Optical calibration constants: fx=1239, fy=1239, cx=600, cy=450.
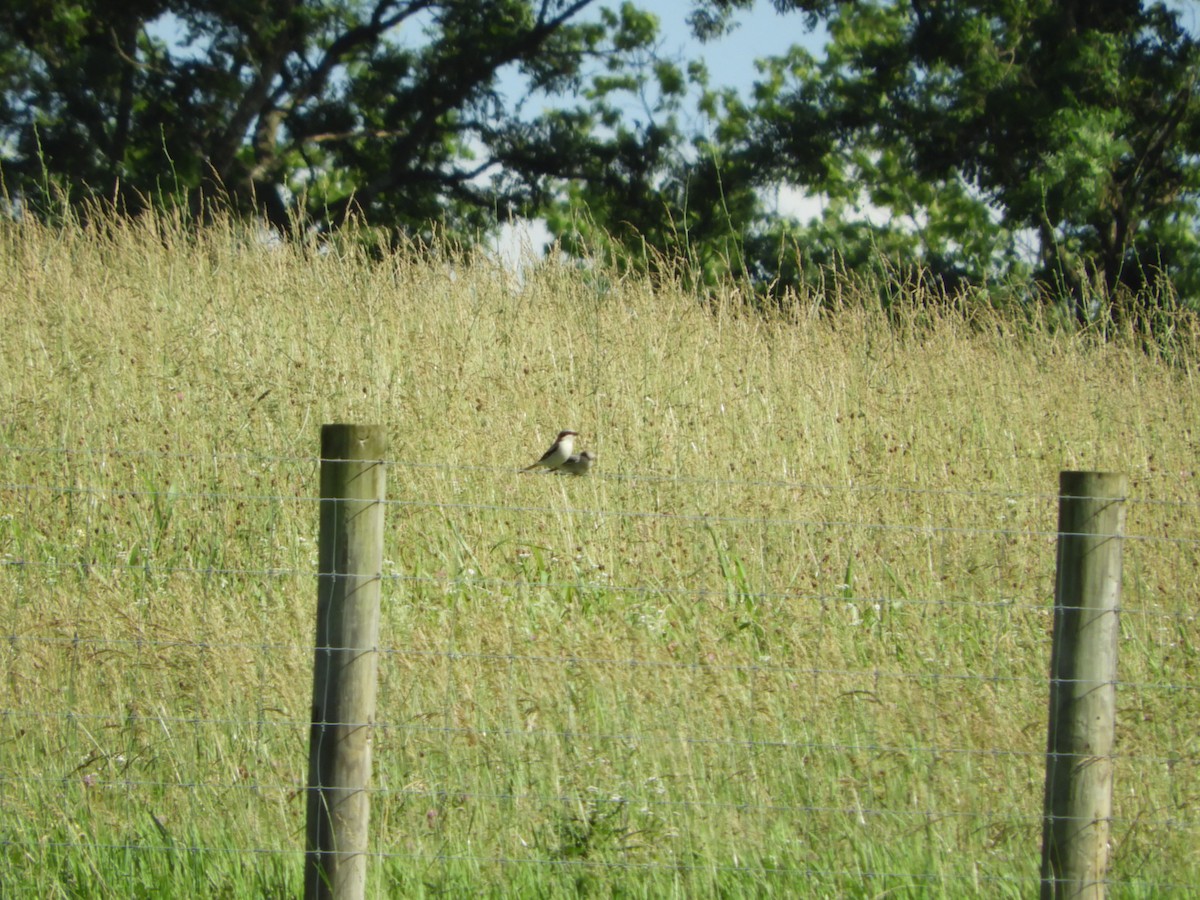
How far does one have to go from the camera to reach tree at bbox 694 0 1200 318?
44.7 feet

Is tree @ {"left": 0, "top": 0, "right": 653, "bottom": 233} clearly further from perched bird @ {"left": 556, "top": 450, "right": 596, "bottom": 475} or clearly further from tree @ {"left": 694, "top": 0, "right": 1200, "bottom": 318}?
perched bird @ {"left": 556, "top": 450, "right": 596, "bottom": 475}

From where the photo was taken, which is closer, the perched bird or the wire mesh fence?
the wire mesh fence

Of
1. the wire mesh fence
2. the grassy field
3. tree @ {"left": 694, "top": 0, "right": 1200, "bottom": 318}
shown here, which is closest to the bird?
the grassy field

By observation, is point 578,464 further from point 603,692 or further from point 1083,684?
point 1083,684

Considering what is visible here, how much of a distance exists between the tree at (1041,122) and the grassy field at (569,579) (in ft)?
21.1

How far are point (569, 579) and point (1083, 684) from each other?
9.34 feet

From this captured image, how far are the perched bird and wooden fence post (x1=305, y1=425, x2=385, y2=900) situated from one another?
232 centimetres

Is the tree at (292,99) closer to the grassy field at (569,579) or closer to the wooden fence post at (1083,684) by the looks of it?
the grassy field at (569,579)

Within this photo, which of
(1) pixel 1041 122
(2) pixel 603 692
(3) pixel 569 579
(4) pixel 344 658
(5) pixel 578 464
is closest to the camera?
(4) pixel 344 658

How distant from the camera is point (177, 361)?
6668 millimetres

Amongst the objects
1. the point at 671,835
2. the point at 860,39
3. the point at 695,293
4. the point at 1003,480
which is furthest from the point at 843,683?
the point at 860,39

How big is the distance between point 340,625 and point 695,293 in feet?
15.6

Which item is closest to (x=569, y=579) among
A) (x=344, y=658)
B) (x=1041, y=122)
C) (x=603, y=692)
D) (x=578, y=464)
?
(x=578, y=464)

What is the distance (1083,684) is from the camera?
295 centimetres
